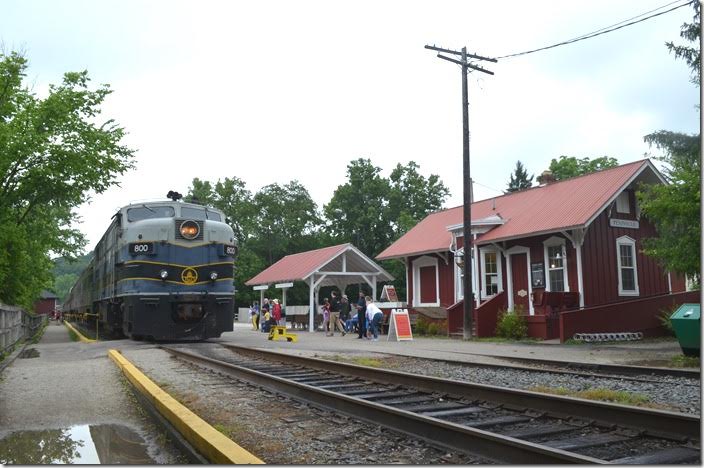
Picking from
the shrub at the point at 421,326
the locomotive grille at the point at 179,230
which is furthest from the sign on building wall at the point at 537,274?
the locomotive grille at the point at 179,230

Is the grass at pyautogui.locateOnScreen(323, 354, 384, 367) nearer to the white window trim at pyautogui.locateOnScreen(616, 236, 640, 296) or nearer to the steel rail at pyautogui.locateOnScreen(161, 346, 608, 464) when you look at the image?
the steel rail at pyautogui.locateOnScreen(161, 346, 608, 464)

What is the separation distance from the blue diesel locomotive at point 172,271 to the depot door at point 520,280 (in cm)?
1013

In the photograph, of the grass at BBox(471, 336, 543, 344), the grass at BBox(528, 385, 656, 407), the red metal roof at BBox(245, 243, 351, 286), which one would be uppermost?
the red metal roof at BBox(245, 243, 351, 286)

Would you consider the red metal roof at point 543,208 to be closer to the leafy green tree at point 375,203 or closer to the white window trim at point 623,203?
the white window trim at point 623,203

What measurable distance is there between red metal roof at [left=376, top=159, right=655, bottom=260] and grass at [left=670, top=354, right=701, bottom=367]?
701 centimetres

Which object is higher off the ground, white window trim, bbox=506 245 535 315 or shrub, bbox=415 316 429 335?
white window trim, bbox=506 245 535 315

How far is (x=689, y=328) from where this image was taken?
38.9 ft

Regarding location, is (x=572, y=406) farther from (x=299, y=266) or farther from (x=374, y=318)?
(x=299, y=266)

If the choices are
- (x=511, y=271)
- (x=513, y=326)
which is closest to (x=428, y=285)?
(x=511, y=271)

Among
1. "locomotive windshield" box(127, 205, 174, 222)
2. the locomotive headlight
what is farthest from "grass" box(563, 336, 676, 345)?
"locomotive windshield" box(127, 205, 174, 222)

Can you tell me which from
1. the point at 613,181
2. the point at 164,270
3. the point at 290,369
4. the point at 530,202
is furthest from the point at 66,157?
the point at 613,181

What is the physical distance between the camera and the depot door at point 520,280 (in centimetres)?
2086

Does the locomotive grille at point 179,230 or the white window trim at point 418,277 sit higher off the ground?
→ the locomotive grille at point 179,230

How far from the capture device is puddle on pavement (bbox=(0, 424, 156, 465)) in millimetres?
5258
